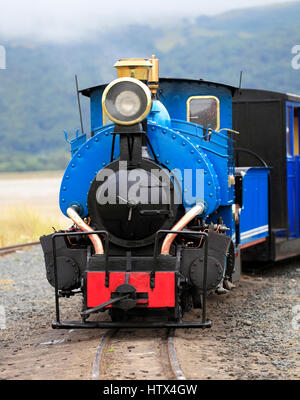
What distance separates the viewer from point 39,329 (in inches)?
297

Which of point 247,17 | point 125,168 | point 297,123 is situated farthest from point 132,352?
point 247,17

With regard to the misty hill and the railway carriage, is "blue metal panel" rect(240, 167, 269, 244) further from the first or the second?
the misty hill

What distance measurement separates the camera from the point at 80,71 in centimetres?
10556

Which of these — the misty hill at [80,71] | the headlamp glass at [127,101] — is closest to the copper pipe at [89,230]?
the headlamp glass at [127,101]

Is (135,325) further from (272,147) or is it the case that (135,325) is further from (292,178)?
(292,178)

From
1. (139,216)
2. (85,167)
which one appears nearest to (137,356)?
(139,216)

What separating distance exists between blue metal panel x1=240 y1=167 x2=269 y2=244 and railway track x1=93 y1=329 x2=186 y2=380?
2.66m

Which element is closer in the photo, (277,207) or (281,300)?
(281,300)

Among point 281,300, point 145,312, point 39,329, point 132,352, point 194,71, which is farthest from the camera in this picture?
point 194,71

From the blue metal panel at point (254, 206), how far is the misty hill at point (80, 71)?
186ft

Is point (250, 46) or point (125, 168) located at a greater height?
point (250, 46)

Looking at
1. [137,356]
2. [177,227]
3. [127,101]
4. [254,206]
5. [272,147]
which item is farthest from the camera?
[272,147]
